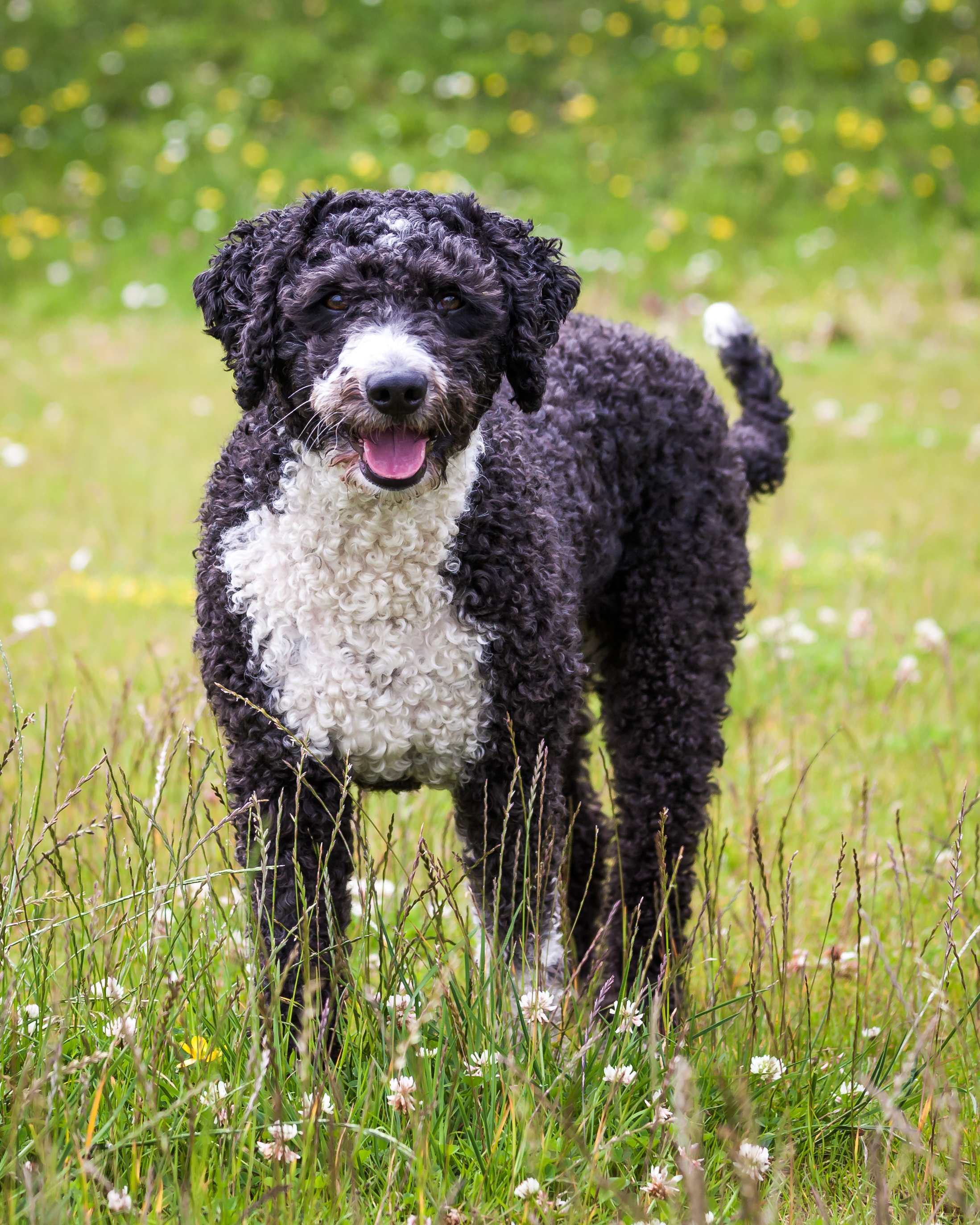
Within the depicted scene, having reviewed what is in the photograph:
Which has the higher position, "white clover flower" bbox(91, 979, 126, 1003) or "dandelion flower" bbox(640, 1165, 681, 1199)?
"white clover flower" bbox(91, 979, 126, 1003)

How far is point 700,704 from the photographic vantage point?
3611 millimetres

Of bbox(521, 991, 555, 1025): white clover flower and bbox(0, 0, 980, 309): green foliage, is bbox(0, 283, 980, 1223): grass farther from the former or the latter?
bbox(0, 0, 980, 309): green foliage

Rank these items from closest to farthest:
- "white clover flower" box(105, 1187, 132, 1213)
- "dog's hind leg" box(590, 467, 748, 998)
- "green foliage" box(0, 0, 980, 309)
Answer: "white clover flower" box(105, 1187, 132, 1213) < "dog's hind leg" box(590, 467, 748, 998) < "green foliage" box(0, 0, 980, 309)

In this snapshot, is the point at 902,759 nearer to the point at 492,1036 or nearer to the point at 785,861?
the point at 785,861

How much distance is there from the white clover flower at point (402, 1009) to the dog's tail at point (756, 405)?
215 centimetres

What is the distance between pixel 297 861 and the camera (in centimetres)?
264

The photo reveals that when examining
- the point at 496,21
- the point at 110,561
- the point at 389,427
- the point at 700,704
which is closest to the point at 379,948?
the point at 389,427

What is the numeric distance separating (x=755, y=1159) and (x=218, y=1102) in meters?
0.92

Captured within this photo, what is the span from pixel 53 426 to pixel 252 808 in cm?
736

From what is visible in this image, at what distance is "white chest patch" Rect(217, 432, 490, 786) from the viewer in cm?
267

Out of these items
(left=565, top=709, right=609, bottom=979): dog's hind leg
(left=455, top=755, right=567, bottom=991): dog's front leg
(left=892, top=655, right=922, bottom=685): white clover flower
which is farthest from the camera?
(left=892, top=655, right=922, bottom=685): white clover flower

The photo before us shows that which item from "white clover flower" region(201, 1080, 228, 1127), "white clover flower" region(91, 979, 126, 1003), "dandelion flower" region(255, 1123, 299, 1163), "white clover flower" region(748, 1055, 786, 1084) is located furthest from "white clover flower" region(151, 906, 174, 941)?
"white clover flower" region(748, 1055, 786, 1084)

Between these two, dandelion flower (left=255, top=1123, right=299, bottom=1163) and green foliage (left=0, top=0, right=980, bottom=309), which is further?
green foliage (left=0, top=0, right=980, bottom=309)

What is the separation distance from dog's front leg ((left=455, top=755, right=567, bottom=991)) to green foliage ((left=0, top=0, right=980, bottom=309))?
387 inches
